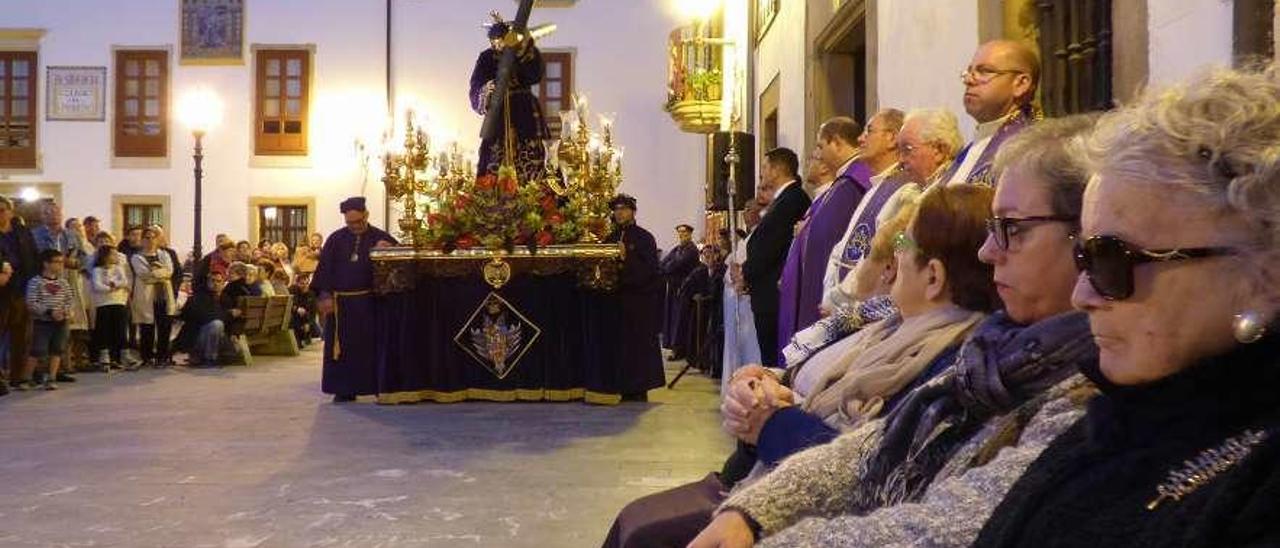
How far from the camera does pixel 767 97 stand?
13.9 m

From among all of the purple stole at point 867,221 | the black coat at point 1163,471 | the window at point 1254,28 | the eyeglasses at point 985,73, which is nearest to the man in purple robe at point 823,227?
the purple stole at point 867,221

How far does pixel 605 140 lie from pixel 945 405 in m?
6.94

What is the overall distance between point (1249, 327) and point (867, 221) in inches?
139

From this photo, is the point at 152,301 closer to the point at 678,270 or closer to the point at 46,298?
the point at 46,298

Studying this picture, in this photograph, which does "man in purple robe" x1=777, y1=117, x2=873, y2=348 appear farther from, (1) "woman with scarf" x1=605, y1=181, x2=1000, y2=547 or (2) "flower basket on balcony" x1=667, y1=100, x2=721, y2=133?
(2) "flower basket on balcony" x1=667, y1=100, x2=721, y2=133

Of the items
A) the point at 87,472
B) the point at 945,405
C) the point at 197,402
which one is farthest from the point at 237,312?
the point at 945,405

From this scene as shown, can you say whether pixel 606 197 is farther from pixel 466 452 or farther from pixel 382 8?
pixel 382 8

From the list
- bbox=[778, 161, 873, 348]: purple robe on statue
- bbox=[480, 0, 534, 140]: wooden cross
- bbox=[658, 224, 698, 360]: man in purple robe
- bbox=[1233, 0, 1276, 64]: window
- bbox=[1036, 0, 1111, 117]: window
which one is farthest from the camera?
bbox=[658, 224, 698, 360]: man in purple robe

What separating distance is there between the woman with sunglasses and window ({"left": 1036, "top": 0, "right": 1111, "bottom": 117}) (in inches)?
120

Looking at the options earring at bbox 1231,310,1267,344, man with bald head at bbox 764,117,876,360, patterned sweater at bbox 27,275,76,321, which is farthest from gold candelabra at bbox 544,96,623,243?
earring at bbox 1231,310,1267,344

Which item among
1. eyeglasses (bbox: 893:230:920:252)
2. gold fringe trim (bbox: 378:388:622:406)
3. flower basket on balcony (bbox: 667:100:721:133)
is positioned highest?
flower basket on balcony (bbox: 667:100:721:133)

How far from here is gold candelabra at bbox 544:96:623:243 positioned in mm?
8859

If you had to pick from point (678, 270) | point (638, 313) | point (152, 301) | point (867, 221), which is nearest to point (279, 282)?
point (152, 301)

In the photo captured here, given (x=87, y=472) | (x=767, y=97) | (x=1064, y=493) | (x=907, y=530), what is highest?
(x=767, y=97)
